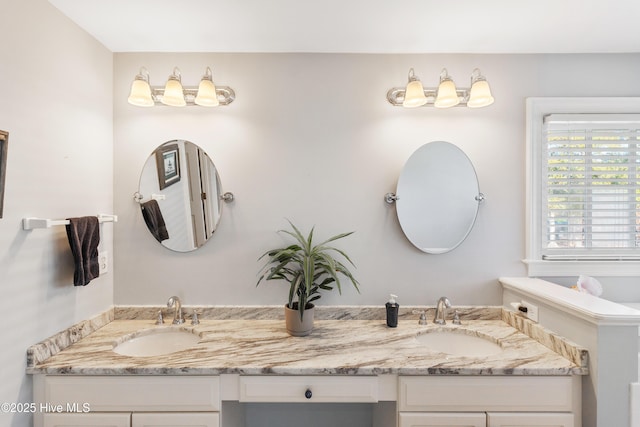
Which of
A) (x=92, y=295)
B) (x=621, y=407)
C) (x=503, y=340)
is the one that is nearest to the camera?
(x=621, y=407)

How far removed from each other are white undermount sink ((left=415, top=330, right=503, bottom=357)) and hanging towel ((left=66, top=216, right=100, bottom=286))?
1.57m

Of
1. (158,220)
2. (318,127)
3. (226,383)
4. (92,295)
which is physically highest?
(318,127)

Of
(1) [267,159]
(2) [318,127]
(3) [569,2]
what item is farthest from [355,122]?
(3) [569,2]

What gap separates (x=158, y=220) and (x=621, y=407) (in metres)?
2.23

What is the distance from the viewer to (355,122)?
178 centimetres

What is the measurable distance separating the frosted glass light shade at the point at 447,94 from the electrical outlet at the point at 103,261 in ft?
6.37

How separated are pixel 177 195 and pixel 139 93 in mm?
542

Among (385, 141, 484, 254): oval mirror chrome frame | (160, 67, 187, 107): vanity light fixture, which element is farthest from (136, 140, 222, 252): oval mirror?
(385, 141, 484, 254): oval mirror chrome frame

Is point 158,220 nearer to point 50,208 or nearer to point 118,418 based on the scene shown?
point 50,208

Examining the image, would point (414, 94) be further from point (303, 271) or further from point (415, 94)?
point (303, 271)

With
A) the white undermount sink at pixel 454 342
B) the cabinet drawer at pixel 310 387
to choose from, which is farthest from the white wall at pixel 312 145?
the cabinet drawer at pixel 310 387

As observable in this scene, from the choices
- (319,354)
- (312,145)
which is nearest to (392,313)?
(319,354)

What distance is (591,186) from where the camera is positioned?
176 centimetres

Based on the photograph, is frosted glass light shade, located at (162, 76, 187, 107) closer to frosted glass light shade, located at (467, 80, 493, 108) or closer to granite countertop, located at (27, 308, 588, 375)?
granite countertop, located at (27, 308, 588, 375)
